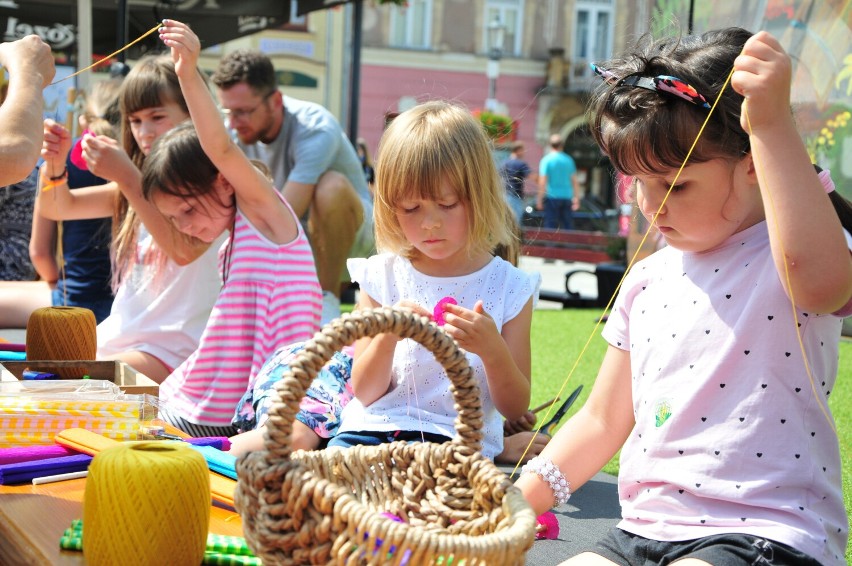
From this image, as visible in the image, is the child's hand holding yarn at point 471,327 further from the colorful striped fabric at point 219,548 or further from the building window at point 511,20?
the building window at point 511,20

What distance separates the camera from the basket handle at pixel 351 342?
0.98m

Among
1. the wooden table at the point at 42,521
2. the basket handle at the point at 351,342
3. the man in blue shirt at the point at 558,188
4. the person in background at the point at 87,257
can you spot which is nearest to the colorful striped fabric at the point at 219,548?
the wooden table at the point at 42,521

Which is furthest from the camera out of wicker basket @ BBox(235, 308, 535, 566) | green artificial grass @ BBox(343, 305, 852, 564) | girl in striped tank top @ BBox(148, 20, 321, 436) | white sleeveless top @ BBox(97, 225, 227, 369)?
green artificial grass @ BBox(343, 305, 852, 564)

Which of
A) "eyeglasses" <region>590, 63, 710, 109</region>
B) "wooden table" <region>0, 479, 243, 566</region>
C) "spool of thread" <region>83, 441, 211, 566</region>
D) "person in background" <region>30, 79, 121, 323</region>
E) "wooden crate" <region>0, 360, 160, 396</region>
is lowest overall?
"person in background" <region>30, 79, 121, 323</region>

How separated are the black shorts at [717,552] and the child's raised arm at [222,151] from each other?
1.52 meters

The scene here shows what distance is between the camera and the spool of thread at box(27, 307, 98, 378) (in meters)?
2.21

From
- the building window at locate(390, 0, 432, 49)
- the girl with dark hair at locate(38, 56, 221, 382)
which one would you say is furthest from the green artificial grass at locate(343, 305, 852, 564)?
the building window at locate(390, 0, 432, 49)

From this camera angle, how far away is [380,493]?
1.24 metres

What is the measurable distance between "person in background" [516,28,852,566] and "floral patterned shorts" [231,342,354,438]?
90cm

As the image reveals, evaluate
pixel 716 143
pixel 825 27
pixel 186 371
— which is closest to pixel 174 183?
pixel 186 371

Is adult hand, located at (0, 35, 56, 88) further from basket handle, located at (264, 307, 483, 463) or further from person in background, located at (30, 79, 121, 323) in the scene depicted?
person in background, located at (30, 79, 121, 323)

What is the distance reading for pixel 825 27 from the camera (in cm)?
546

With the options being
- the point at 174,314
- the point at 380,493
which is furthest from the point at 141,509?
the point at 174,314

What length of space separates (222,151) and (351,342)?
1561 mm
